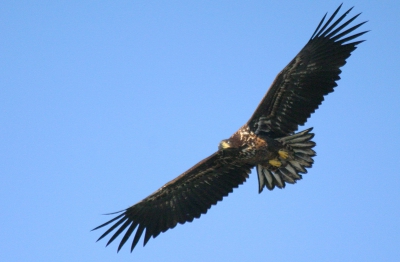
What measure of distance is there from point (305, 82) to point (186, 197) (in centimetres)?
304

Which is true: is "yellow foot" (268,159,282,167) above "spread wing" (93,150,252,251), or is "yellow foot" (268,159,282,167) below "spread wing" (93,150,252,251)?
below

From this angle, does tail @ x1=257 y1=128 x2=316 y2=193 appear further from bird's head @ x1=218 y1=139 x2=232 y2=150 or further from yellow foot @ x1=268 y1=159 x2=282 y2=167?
bird's head @ x1=218 y1=139 x2=232 y2=150

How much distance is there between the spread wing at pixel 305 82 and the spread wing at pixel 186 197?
3.46 ft

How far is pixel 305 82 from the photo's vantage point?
14.4 meters

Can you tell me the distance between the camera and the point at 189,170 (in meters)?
15.0

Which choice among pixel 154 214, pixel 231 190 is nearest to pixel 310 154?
pixel 231 190

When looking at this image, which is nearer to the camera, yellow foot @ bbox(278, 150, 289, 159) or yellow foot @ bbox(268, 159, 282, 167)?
yellow foot @ bbox(278, 150, 289, 159)

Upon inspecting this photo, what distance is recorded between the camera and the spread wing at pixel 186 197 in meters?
15.1

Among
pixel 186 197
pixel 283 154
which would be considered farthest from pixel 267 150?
pixel 186 197

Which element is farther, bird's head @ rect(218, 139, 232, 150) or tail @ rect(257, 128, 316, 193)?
bird's head @ rect(218, 139, 232, 150)

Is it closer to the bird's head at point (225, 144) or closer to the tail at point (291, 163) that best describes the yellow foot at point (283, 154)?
the tail at point (291, 163)

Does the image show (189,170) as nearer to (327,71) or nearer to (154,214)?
(154,214)

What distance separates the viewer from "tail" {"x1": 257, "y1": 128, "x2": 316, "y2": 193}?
1450 centimetres

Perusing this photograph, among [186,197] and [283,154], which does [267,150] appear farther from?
[186,197]
